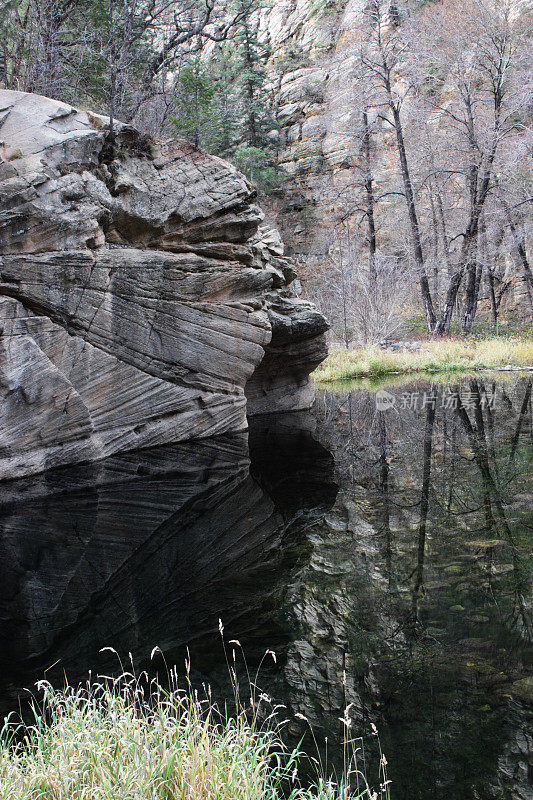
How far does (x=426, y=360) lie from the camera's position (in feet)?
72.3

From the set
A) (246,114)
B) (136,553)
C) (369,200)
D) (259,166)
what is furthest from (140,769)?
(246,114)

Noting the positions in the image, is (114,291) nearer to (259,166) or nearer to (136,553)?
(136,553)

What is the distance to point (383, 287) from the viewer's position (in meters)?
24.2

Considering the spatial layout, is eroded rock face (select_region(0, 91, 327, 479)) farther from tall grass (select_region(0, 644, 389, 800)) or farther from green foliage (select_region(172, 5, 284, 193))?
green foliage (select_region(172, 5, 284, 193))

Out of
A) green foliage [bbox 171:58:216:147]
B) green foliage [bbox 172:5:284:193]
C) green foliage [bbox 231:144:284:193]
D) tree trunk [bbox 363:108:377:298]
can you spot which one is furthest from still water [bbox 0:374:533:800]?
green foliage [bbox 231:144:284:193]

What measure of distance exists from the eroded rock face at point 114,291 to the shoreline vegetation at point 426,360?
373 inches

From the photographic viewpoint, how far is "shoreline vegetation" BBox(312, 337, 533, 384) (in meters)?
21.2

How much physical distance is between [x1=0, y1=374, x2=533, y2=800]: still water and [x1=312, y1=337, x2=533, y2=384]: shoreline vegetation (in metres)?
11.1

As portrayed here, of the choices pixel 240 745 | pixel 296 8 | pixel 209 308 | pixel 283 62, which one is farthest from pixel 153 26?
pixel 296 8

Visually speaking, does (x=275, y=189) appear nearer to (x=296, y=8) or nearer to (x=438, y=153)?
(x=438, y=153)

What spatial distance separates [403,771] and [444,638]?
1308mm

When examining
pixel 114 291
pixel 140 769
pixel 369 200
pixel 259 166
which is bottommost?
pixel 140 769

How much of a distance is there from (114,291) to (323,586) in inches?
277

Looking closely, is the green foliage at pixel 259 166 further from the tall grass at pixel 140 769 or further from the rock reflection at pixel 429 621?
the tall grass at pixel 140 769
